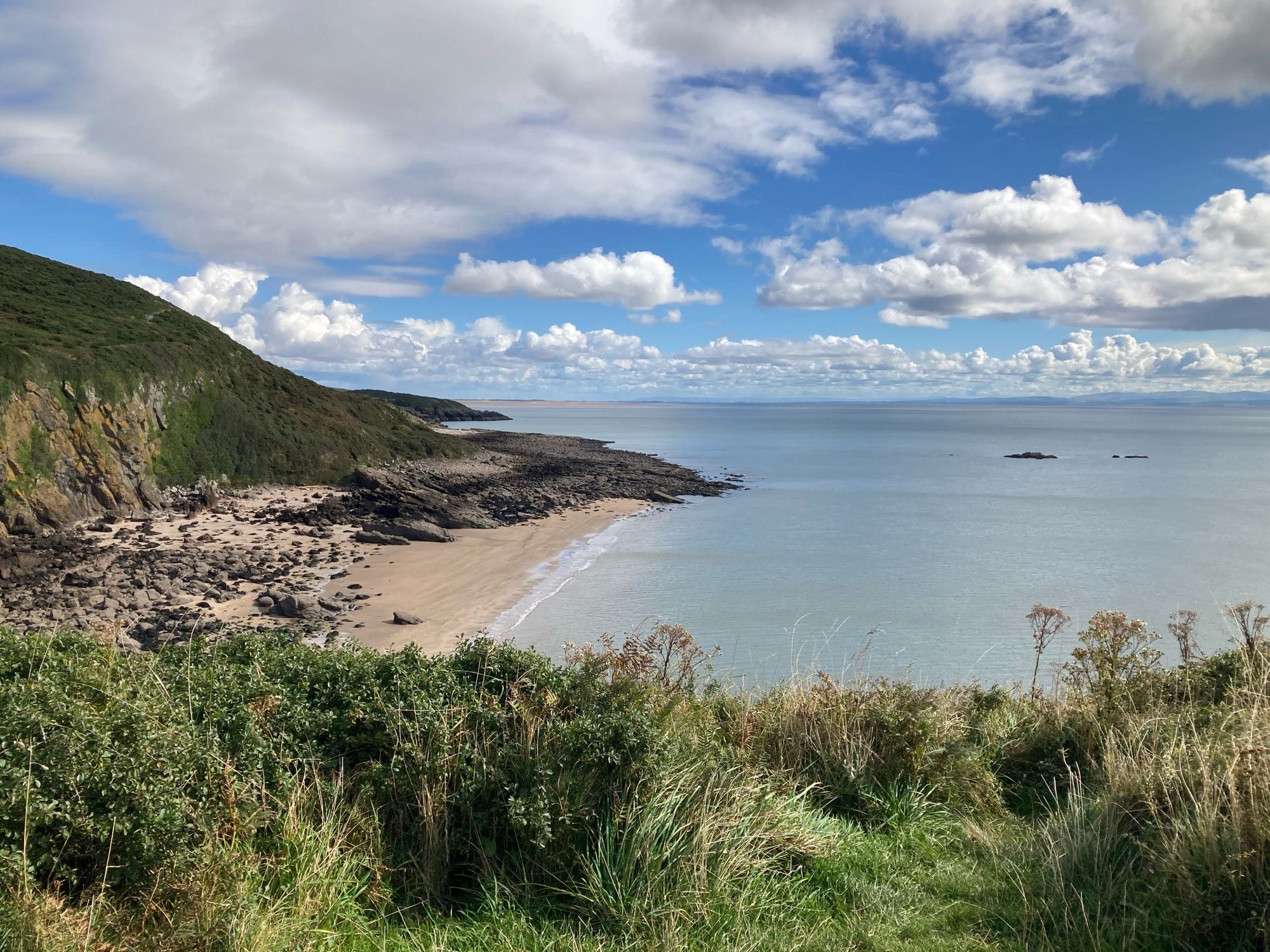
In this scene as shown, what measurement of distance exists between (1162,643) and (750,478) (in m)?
39.4

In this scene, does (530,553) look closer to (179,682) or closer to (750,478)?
(179,682)

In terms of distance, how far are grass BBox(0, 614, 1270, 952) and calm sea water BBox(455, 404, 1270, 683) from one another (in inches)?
177

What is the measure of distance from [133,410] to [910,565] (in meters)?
31.7

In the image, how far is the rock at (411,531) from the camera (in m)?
30.0

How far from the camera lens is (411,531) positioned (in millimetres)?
30266

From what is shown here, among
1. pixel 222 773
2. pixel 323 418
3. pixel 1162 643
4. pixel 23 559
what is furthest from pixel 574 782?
pixel 323 418

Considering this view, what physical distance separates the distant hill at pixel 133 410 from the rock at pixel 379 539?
8987mm

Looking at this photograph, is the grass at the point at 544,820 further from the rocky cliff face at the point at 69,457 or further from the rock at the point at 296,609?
the rocky cliff face at the point at 69,457

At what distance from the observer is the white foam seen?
19781mm

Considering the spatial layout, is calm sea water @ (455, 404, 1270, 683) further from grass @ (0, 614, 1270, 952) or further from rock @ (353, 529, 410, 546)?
rock @ (353, 529, 410, 546)

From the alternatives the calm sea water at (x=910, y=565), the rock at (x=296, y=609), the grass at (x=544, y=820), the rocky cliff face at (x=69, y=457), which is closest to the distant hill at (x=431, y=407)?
the calm sea water at (x=910, y=565)

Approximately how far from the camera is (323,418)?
155ft

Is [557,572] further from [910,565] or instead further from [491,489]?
[491,489]

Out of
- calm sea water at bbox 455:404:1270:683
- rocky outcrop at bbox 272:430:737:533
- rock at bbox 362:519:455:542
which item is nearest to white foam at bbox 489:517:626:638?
calm sea water at bbox 455:404:1270:683
